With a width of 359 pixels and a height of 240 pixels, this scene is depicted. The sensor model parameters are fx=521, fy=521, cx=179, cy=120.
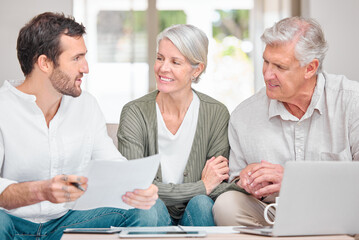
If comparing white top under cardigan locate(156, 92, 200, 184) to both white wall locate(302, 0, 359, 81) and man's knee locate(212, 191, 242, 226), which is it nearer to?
man's knee locate(212, 191, 242, 226)

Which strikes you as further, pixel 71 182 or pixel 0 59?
pixel 0 59

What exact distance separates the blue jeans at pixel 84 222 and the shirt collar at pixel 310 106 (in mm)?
710

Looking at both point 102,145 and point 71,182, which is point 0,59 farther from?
point 71,182

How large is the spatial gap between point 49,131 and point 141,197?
1.72 feet

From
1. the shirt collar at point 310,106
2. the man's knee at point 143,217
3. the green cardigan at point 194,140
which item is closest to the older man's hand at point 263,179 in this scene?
the green cardigan at point 194,140

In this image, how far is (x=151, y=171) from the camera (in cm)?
154

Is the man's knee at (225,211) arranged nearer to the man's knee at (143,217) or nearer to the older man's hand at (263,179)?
the older man's hand at (263,179)

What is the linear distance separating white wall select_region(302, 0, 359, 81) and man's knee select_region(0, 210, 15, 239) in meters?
3.06

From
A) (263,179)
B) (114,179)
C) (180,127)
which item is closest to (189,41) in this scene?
(180,127)

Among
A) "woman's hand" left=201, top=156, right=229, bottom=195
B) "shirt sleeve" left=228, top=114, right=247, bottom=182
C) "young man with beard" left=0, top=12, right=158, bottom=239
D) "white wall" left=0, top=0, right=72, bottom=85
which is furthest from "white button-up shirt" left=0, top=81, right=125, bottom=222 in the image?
"white wall" left=0, top=0, right=72, bottom=85

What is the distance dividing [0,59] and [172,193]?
2497 millimetres

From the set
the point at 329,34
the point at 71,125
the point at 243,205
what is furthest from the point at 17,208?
the point at 329,34

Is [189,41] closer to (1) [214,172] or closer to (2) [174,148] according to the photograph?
(2) [174,148]

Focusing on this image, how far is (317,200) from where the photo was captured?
1489mm
